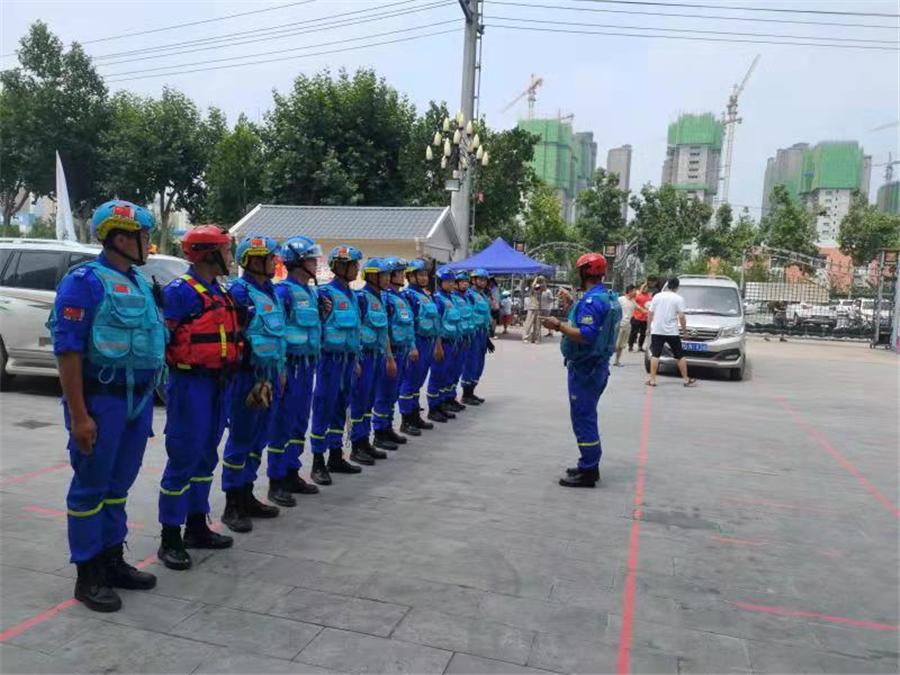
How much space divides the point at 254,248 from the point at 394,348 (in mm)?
2631

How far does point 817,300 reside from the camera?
81.5ft

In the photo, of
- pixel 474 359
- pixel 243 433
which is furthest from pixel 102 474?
pixel 474 359

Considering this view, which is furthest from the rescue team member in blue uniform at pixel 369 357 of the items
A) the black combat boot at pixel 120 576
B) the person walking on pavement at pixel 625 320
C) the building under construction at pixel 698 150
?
the building under construction at pixel 698 150

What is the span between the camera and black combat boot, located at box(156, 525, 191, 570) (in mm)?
3875

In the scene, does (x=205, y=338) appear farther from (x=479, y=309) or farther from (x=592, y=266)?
(x=479, y=309)

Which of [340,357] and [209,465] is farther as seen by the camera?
[340,357]

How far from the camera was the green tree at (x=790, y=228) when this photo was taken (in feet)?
123

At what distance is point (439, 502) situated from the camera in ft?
17.4

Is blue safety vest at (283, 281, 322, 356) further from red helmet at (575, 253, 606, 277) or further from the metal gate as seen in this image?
the metal gate

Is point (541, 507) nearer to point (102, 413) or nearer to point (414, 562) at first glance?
point (414, 562)

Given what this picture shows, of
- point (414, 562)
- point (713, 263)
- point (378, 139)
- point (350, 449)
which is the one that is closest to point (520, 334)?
point (378, 139)

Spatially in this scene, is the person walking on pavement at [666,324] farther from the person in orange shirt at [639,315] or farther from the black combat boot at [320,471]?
the black combat boot at [320,471]

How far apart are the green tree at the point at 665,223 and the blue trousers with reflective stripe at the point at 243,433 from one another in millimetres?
35122

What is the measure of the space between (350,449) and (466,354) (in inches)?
116
